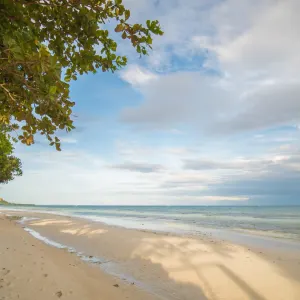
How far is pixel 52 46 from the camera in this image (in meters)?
3.08

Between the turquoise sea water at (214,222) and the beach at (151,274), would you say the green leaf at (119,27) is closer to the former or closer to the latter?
the beach at (151,274)

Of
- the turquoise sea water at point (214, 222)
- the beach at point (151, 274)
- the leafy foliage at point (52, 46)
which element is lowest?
the turquoise sea water at point (214, 222)

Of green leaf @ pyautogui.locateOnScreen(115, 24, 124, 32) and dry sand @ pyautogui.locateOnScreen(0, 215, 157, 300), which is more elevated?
green leaf @ pyautogui.locateOnScreen(115, 24, 124, 32)

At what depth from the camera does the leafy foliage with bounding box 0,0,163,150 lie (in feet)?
7.90

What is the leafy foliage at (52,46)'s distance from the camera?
241cm

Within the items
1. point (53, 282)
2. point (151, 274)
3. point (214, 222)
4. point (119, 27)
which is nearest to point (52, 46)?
point (119, 27)

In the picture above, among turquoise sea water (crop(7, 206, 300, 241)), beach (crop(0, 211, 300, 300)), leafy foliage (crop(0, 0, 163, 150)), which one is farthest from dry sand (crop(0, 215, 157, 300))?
turquoise sea water (crop(7, 206, 300, 241))

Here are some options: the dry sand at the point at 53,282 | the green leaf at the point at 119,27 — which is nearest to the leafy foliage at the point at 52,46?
the green leaf at the point at 119,27

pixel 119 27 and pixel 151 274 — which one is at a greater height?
pixel 119 27

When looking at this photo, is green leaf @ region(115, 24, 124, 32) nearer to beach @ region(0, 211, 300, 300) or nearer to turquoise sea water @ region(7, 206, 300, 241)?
beach @ region(0, 211, 300, 300)

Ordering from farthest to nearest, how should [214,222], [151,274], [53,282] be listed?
[214,222], [151,274], [53,282]

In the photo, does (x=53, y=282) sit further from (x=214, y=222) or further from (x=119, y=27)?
(x=214, y=222)

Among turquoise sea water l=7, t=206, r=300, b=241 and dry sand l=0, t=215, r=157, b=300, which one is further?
turquoise sea water l=7, t=206, r=300, b=241

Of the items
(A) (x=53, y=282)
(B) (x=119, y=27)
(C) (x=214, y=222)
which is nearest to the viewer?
(B) (x=119, y=27)
